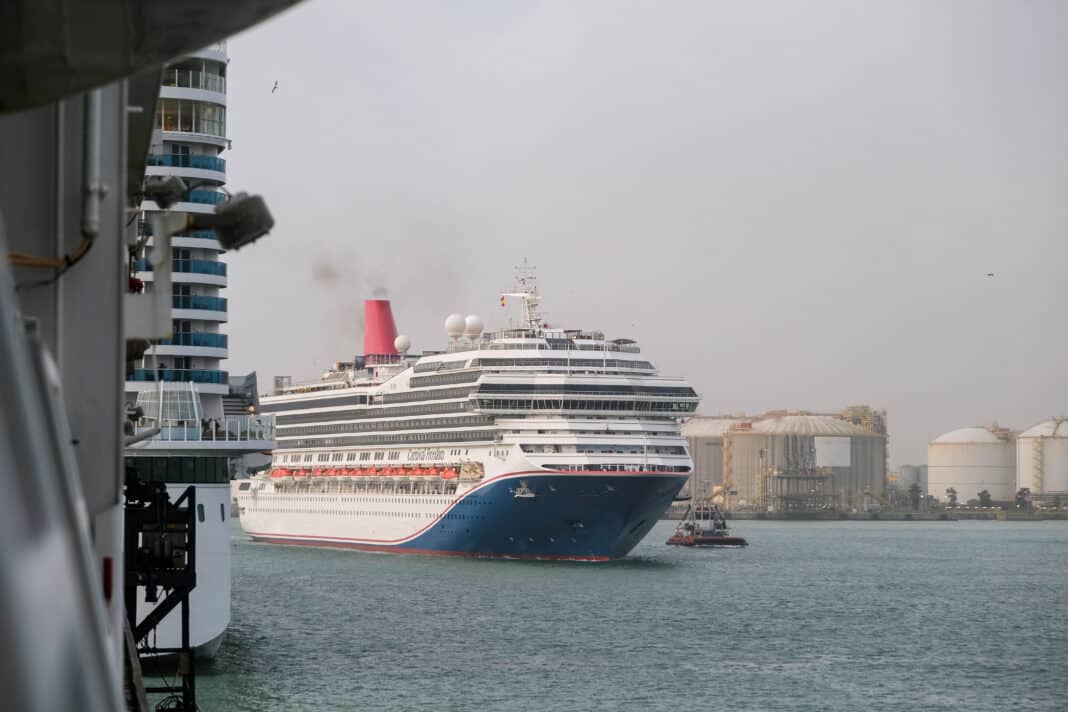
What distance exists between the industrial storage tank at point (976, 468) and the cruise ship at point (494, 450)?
117 m

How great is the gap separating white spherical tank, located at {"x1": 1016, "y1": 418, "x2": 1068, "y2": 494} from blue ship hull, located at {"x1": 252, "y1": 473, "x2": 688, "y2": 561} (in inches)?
4924

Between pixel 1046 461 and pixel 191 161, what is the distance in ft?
502

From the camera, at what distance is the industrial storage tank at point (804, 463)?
15875cm

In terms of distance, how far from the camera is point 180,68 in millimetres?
28703

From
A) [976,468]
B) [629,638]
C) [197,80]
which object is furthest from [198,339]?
[976,468]

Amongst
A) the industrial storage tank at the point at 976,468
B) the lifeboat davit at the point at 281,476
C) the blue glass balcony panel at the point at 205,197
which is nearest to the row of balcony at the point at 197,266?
the blue glass balcony panel at the point at 205,197

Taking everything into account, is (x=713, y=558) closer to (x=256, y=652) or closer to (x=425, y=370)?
(x=425, y=370)

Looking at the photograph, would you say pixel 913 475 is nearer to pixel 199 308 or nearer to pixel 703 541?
pixel 703 541

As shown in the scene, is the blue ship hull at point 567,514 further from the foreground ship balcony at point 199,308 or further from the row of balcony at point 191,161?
the row of balcony at point 191,161

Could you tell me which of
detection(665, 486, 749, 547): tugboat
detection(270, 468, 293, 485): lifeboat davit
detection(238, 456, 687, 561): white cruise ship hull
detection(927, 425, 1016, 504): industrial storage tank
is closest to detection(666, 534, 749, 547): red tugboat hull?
detection(665, 486, 749, 547): tugboat

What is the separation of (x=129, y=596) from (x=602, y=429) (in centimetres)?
3914

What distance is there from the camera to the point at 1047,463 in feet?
554

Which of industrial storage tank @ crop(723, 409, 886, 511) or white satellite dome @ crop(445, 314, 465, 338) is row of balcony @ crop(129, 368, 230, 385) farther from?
industrial storage tank @ crop(723, 409, 886, 511)

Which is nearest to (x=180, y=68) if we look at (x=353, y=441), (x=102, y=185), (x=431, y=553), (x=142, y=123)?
(x=142, y=123)
